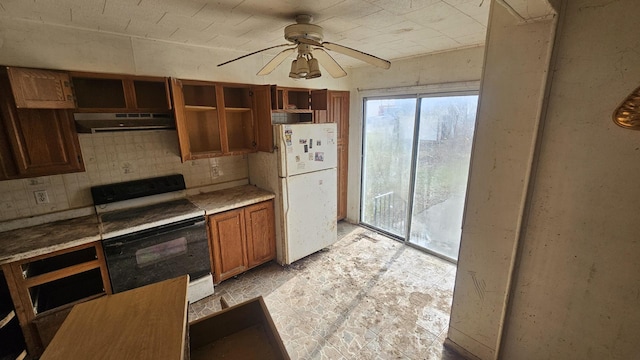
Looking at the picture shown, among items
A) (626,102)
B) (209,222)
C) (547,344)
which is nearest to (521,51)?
(626,102)

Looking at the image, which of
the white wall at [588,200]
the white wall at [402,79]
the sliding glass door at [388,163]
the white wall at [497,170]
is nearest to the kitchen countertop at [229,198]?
the white wall at [402,79]

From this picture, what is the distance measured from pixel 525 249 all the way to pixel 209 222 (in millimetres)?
2522

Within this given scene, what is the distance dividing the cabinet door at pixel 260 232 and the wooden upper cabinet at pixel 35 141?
1.50 m

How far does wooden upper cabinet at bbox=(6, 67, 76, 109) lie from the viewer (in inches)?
69.0

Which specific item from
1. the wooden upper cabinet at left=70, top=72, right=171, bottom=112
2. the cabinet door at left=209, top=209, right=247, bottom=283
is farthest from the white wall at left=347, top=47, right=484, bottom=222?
the wooden upper cabinet at left=70, top=72, right=171, bottom=112

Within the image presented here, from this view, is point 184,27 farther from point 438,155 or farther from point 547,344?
point 547,344

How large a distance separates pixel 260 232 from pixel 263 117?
129cm

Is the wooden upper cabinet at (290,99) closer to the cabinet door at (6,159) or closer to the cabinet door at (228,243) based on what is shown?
the cabinet door at (228,243)

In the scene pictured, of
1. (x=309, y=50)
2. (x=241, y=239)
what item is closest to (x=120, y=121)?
(x=241, y=239)

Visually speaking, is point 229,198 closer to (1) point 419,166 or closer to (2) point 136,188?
(2) point 136,188

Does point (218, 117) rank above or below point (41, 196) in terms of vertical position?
above

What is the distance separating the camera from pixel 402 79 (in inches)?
128

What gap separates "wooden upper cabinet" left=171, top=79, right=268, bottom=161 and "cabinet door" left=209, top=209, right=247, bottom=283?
2.20 feet

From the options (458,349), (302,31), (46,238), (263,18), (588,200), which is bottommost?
(458,349)
